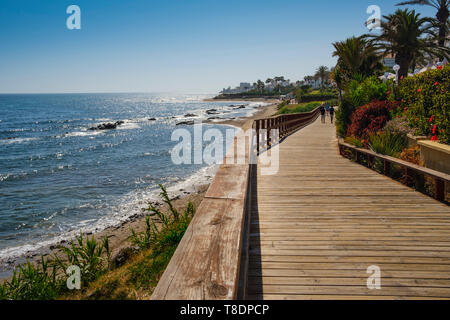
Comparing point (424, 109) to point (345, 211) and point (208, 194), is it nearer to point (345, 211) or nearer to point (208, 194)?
point (345, 211)

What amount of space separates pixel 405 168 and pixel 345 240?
3.14 meters

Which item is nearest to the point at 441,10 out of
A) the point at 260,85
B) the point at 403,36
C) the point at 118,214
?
the point at 403,36

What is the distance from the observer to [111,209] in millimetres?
12117

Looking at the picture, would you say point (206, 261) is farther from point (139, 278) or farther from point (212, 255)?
point (139, 278)

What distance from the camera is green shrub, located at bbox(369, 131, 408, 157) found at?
6993mm

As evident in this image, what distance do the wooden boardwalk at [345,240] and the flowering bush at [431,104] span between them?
1659mm

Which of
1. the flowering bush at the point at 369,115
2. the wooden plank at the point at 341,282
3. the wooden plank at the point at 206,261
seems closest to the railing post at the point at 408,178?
the flowering bush at the point at 369,115

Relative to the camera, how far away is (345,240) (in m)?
3.51

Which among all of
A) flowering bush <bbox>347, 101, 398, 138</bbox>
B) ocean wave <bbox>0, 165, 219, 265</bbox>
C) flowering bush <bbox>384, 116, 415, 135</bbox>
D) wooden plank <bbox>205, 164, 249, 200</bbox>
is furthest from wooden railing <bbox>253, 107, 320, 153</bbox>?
wooden plank <bbox>205, 164, 249, 200</bbox>

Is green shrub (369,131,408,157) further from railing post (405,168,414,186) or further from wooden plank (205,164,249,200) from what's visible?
wooden plank (205,164,249,200)

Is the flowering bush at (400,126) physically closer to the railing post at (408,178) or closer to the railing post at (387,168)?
the railing post at (387,168)

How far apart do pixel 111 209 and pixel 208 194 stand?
10431 mm

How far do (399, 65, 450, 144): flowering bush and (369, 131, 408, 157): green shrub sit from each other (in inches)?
16.5
